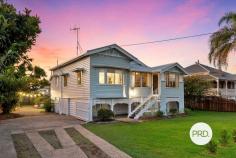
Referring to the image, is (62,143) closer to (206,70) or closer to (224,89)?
(206,70)

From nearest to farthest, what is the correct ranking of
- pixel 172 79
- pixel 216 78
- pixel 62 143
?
pixel 62 143 → pixel 172 79 → pixel 216 78

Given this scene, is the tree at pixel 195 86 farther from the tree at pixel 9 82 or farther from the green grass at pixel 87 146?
the tree at pixel 9 82

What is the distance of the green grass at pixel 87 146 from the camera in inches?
347

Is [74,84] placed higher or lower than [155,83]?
lower

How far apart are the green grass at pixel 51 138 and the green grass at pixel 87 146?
77 cm

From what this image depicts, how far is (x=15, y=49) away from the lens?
9.66ft

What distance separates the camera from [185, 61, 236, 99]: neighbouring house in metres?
38.0

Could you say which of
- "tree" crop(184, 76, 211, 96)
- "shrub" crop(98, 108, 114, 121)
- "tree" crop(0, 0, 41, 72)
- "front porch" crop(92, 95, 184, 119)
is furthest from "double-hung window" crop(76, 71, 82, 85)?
"tree" crop(0, 0, 41, 72)

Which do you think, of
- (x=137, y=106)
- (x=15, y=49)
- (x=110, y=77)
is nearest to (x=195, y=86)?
(x=137, y=106)

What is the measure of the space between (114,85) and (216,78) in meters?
22.8

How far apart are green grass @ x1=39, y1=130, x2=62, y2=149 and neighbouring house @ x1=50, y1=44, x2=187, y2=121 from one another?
198 inches

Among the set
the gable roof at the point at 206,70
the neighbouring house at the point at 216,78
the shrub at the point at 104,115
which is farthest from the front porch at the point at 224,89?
the shrub at the point at 104,115

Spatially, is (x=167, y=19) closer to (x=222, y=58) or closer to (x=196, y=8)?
(x=196, y=8)

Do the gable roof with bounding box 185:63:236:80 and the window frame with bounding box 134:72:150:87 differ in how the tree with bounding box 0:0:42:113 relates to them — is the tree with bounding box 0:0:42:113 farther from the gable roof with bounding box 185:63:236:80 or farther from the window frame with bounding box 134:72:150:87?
the gable roof with bounding box 185:63:236:80
